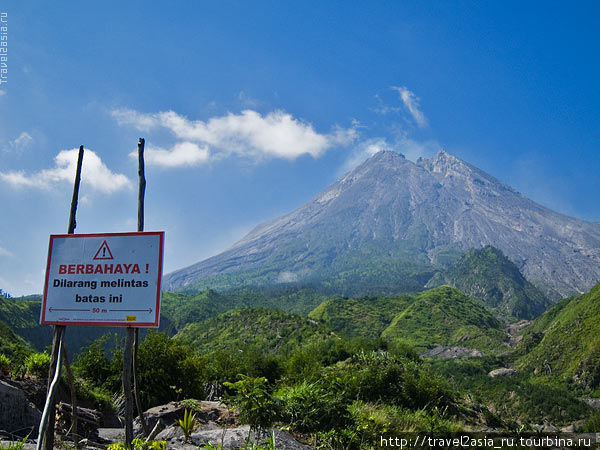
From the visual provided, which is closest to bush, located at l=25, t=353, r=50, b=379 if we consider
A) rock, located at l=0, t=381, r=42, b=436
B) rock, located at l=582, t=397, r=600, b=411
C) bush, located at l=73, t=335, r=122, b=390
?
rock, located at l=0, t=381, r=42, b=436

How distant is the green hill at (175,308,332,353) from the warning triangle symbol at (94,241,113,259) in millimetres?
49632

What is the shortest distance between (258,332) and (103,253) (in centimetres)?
6205

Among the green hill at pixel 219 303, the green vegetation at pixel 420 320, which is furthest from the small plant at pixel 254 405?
the green hill at pixel 219 303

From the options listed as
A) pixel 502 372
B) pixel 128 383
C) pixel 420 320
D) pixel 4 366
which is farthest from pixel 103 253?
pixel 420 320

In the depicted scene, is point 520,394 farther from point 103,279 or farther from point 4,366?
point 103,279

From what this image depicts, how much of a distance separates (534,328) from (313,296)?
80.6m

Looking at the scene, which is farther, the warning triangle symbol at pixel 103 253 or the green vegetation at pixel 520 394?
the green vegetation at pixel 520 394

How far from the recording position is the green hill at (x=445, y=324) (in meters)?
88.4

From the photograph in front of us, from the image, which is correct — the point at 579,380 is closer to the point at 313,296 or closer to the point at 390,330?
the point at 390,330

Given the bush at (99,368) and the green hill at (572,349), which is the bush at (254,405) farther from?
the green hill at (572,349)

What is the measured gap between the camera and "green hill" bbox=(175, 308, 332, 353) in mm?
57753

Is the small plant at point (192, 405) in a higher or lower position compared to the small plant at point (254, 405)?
lower

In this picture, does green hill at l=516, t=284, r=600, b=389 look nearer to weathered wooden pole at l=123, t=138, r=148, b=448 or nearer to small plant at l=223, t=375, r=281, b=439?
small plant at l=223, t=375, r=281, b=439

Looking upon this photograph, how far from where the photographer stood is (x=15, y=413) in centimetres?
647
